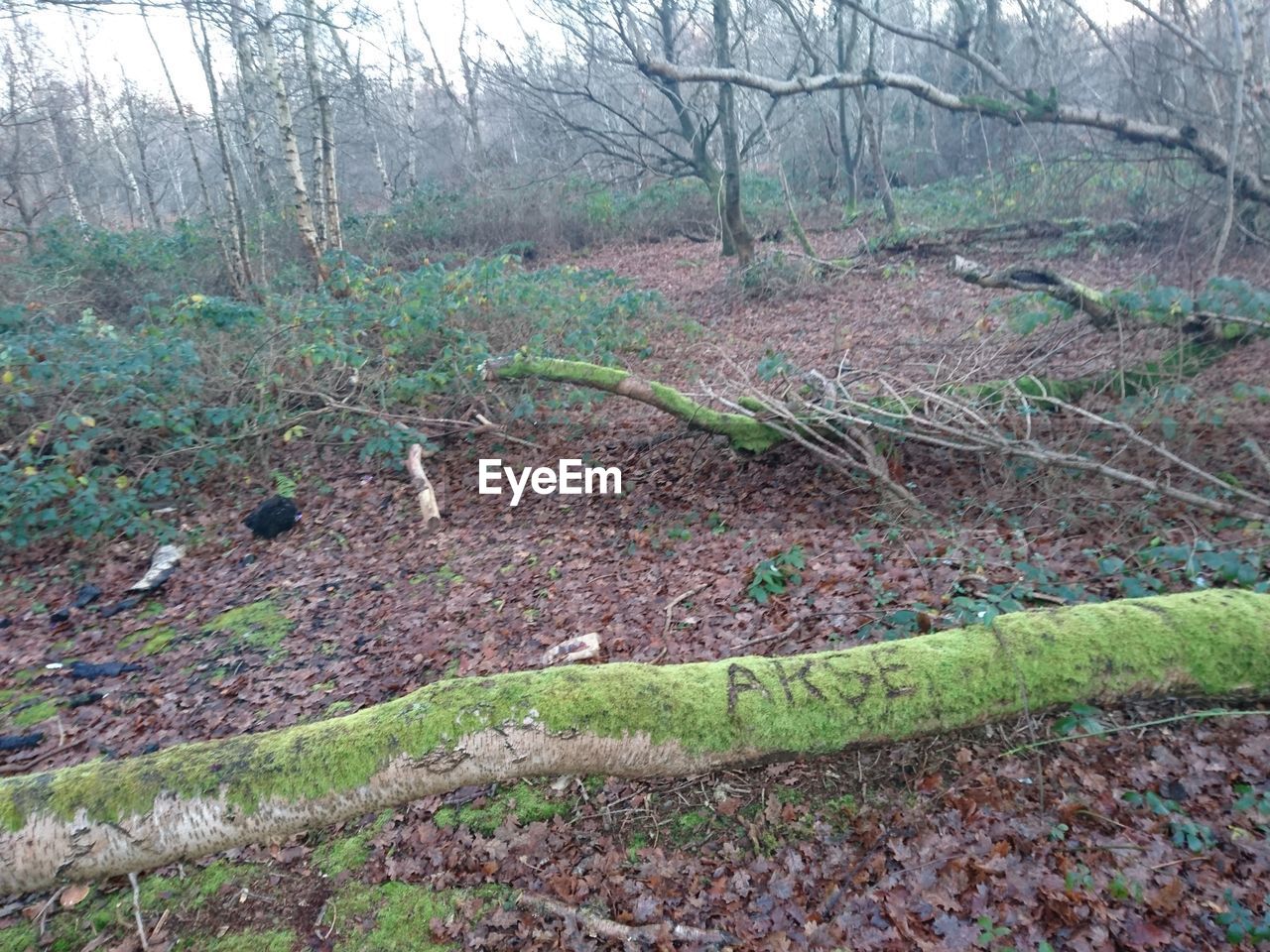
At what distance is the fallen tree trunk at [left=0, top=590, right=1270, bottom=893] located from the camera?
293 cm

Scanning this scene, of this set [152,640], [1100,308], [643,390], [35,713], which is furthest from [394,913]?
[1100,308]

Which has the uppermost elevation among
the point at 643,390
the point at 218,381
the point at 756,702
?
the point at 218,381

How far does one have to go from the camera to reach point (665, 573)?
5.85 meters

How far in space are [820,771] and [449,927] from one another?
167 centimetres

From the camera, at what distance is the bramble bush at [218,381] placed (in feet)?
23.6

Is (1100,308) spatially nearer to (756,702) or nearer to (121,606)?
(756,702)

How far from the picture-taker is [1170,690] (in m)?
3.17

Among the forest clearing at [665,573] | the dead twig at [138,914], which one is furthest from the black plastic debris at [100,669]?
the dead twig at [138,914]

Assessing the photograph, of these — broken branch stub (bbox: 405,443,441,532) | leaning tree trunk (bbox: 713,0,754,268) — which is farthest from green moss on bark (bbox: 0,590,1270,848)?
leaning tree trunk (bbox: 713,0,754,268)

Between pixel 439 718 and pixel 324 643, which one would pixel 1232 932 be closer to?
Answer: pixel 439 718

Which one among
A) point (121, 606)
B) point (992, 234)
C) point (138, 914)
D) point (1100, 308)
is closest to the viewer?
point (138, 914)

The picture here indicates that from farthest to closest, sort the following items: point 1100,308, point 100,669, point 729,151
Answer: point 729,151, point 1100,308, point 100,669

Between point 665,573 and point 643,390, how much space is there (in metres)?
2.64

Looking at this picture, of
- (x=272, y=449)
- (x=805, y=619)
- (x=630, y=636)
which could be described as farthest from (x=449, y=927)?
(x=272, y=449)
